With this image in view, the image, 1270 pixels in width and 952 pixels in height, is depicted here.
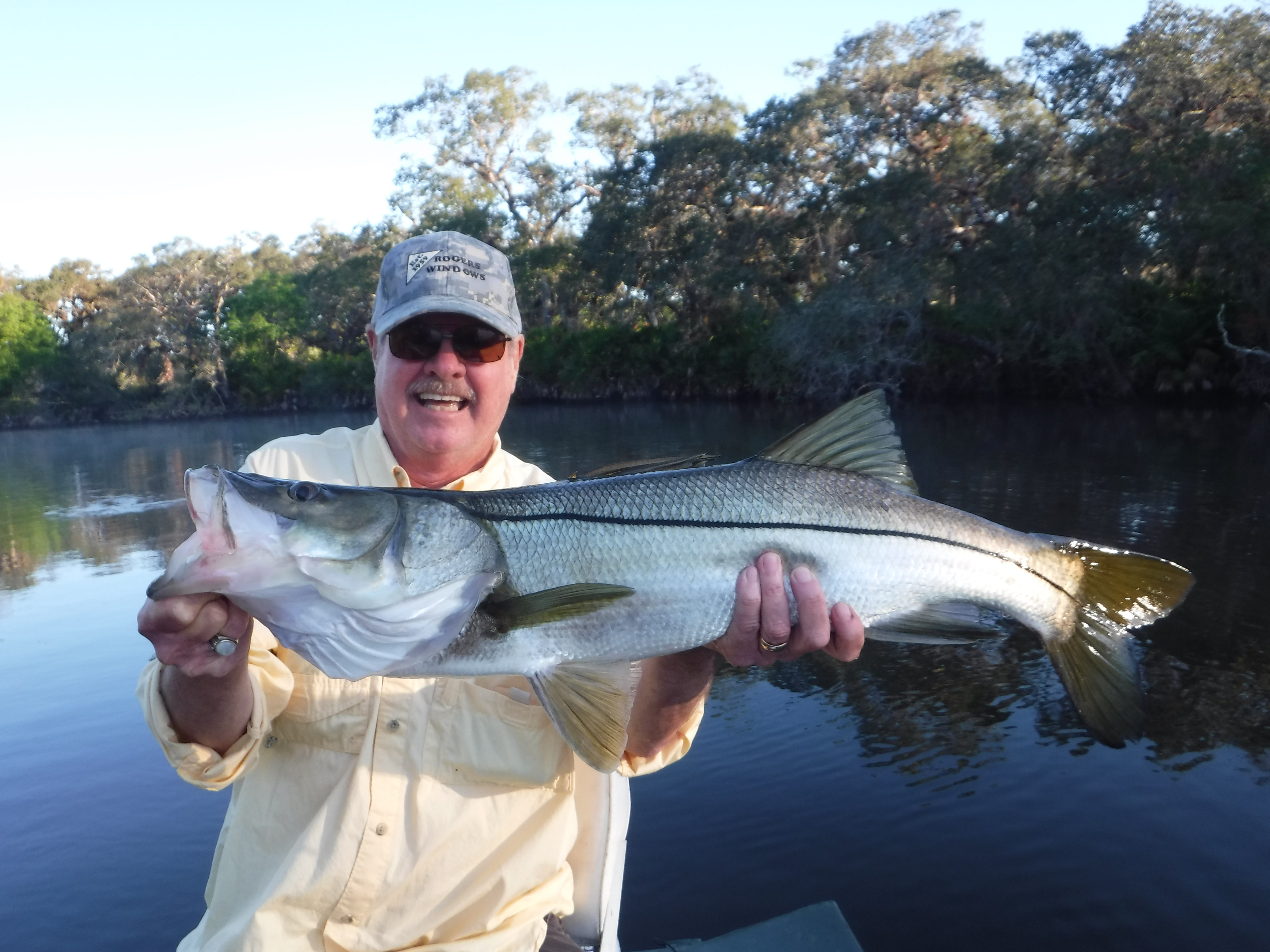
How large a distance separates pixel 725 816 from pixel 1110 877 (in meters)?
2.09

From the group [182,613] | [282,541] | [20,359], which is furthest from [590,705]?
[20,359]

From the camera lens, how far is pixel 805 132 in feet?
111

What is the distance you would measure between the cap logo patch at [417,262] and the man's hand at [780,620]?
142 centimetres

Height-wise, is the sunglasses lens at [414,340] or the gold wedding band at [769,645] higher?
the sunglasses lens at [414,340]

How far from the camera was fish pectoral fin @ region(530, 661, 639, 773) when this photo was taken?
2.22 m

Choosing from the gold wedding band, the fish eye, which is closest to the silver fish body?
the gold wedding band

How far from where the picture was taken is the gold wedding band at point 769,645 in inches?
96.6

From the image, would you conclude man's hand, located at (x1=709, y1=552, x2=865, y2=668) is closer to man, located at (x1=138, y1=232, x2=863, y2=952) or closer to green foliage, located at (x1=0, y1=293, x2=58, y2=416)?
man, located at (x1=138, y1=232, x2=863, y2=952)

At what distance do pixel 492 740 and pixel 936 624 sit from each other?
1.22 m

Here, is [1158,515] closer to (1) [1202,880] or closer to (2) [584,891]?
(1) [1202,880]

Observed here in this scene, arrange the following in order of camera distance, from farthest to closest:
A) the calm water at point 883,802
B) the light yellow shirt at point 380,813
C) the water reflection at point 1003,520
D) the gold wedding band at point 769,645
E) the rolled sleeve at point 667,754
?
Answer: the water reflection at point 1003,520 → the calm water at point 883,802 → the rolled sleeve at point 667,754 → the gold wedding band at point 769,645 → the light yellow shirt at point 380,813

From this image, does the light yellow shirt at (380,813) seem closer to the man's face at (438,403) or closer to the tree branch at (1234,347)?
the man's face at (438,403)

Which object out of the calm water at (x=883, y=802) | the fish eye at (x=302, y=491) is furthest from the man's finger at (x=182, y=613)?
the calm water at (x=883, y=802)

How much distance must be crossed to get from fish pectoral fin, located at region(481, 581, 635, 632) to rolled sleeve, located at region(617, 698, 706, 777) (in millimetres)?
745
